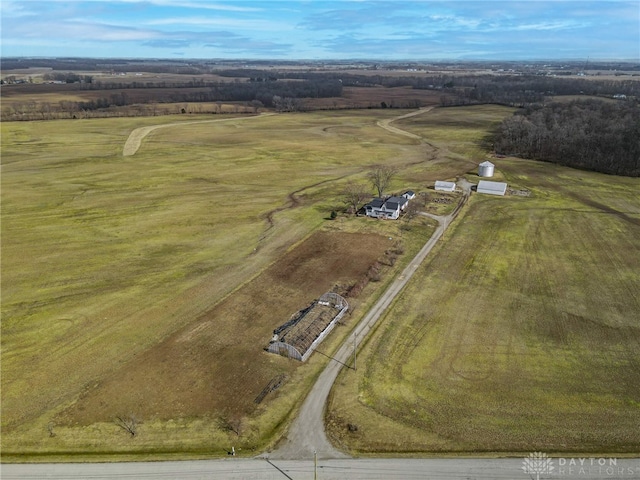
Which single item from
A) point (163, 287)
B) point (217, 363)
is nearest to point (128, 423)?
point (217, 363)

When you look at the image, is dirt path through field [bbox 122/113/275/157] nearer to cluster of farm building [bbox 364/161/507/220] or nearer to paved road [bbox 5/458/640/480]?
cluster of farm building [bbox 364/161/507/220]

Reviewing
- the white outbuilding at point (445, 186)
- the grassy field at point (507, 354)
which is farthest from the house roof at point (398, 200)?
the white outbuilding at point (445, 186)

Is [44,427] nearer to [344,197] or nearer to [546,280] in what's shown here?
[546,280]

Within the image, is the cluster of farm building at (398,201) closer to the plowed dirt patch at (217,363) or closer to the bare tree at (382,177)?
the bare tree at (382,177)

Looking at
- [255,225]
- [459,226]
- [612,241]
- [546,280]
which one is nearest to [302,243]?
[255,225]

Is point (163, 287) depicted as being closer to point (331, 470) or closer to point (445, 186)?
point (331, 470)

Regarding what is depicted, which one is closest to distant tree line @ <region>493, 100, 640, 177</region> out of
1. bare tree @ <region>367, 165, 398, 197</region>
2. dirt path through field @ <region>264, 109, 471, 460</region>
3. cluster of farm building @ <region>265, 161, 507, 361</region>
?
bare tree @ <region>367, 165, 398, 197</region>
